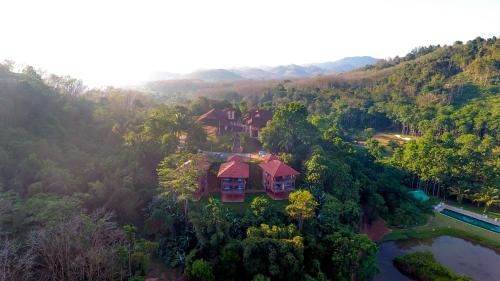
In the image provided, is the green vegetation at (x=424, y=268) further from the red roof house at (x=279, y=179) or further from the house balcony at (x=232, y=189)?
the house balcony at (x=232, y=189)

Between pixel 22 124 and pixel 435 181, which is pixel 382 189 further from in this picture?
pixel 22 124

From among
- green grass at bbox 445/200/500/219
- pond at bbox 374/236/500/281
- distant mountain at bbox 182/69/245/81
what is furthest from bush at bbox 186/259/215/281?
distant mountain at bbox 182/69/245/81

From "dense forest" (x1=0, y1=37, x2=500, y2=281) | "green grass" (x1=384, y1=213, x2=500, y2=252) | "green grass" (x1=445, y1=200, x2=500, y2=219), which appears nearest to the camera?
"dense forest" (x1=0, y1=37, x2=500, y2=281)

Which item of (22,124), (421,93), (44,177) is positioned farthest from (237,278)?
(421,93)

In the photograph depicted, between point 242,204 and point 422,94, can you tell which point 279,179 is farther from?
point 422,94

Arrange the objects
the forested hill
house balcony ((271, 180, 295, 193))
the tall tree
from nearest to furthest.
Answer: the tall tree
house balcony ((271, 180, 295, 193))
the forested hill

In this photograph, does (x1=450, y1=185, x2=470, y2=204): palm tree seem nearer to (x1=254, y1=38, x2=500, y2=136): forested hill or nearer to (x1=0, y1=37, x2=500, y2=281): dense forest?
(x1=0, y1=37, x2=500, y2=281): dense forest

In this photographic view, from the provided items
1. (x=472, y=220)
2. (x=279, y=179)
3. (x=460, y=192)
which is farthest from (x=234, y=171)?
(x=460, y=192)
